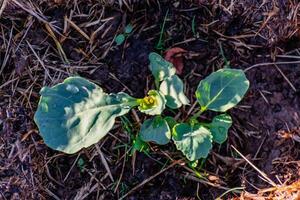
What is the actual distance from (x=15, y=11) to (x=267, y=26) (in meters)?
0.93

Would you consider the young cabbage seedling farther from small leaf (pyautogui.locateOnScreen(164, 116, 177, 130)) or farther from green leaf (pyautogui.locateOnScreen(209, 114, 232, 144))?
green leaf (pyautogui.locateOnScreen(209, 114, 232, 144))

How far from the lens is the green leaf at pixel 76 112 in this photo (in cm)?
184

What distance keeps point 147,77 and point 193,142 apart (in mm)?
320

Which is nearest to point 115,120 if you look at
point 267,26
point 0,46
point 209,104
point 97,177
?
point 97,177

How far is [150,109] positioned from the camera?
1874 mm

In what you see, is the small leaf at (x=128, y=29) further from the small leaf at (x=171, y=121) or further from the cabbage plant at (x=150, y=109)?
the small leaf at (x=171, y=121)

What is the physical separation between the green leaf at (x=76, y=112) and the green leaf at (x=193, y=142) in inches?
7.9

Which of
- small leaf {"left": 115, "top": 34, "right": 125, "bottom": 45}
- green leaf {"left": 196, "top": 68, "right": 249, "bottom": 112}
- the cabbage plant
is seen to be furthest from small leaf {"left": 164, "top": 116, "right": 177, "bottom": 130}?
small leaf {"left": 115, "top": 34, "right": 125, "bottom": 45}

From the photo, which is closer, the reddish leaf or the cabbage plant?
the cabbage plant

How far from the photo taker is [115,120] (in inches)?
78.8

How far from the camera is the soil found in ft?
6.48

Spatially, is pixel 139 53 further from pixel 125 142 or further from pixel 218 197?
pixel 218 197

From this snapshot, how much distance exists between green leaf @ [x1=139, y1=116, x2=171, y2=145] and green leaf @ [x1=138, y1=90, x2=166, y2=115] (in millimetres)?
61

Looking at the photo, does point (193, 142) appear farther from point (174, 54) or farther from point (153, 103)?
point (174, 54)
